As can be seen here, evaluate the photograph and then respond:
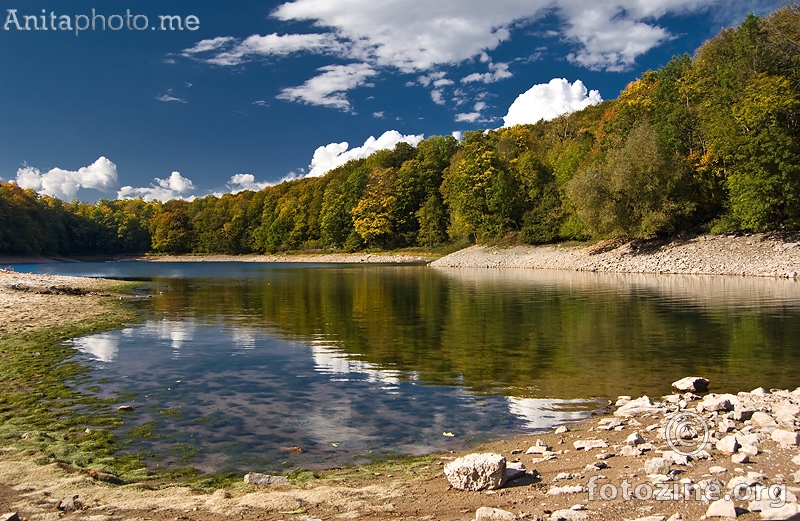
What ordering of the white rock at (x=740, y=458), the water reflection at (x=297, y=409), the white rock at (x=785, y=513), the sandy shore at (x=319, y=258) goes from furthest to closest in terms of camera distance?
the sandy shore at (x=319, y=258) → the water reflection at (x=297, y=409) → the white rock at (x=740, y=458) → the white rock at (x=785, y=513)

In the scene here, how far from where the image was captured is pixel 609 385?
1273cm

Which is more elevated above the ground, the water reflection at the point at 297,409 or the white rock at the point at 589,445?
the white rock at the point at 589,445

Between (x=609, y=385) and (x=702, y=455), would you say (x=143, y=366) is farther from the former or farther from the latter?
(x=702, y=455)

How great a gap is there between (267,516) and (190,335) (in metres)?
16.2

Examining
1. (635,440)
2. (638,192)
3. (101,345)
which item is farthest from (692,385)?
(638,192)

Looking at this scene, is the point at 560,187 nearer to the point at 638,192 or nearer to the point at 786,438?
the point at 638,192

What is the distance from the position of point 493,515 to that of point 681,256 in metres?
52.9

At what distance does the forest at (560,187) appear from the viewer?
4703 centimetres

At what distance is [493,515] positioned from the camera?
5.53m

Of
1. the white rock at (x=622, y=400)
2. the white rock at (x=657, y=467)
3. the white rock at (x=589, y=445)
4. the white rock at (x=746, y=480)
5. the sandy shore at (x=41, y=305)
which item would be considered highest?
the sandy shore at (x=41, y=305)

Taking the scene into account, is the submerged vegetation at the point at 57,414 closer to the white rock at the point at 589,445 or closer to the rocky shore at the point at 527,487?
the rocky shore at the point at 527,487

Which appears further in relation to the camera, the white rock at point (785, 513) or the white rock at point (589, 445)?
the white rock at point (589, 445)

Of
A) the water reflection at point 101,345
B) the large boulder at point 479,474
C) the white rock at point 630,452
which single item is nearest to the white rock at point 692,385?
the white rock at point 630,452

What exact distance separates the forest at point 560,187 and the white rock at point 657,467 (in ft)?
157
